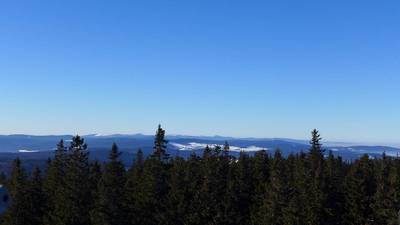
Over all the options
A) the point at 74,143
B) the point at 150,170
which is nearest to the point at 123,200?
the point at 150,170

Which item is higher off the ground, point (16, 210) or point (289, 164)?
point (289, 164)

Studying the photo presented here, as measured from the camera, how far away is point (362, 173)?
2837 inches

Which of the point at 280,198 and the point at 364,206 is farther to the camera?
the point at 364,206

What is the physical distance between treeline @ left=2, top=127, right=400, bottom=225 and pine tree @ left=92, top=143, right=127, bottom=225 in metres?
0.12

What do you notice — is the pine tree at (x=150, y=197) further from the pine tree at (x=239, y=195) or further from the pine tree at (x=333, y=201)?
the pine tree at (x=333, y=201)

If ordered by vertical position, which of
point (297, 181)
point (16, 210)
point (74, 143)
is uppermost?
point (74, 143)

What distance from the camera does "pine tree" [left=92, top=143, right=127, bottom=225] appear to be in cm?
6381

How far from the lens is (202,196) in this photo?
69.4 m

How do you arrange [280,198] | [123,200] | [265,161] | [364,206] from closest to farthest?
[280,198] < [364,206] < [123,200] < [265,161]

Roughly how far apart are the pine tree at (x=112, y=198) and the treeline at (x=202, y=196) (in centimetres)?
12

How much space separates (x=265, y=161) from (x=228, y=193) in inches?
823

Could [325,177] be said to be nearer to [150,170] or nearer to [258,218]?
[258,218]

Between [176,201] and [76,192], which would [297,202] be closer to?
[176,201]

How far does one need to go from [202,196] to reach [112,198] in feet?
40.1
